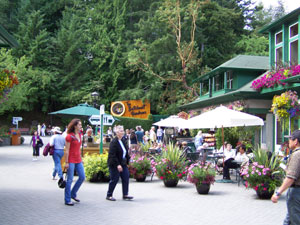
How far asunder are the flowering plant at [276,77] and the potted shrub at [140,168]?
27.5ft

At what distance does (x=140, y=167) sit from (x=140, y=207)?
12.8ft

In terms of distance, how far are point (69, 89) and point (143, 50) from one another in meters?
13.7

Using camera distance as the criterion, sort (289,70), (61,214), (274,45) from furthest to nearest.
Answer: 1. (274,45)
2. (289,70)
3. (61,214)

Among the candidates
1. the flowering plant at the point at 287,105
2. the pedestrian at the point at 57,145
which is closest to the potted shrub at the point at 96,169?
the pedestrian at the point at 57,145

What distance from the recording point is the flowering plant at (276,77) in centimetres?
1625

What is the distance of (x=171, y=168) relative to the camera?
10680 millimetres

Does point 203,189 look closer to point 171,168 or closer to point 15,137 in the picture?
point 171,168

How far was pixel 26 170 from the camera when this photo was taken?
14422mm

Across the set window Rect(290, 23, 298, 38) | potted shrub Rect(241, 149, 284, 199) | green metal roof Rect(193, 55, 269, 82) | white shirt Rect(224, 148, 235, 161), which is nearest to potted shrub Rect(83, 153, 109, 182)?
white shirt Rect(224, 148, 235, 161)

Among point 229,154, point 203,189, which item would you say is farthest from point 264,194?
point 229,154

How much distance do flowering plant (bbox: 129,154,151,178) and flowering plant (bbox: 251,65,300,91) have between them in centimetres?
837

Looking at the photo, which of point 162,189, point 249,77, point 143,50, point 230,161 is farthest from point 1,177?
point 143,50

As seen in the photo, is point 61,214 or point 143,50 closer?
point 61,214

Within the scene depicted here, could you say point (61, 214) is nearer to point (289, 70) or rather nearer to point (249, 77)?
point (289, 70)
